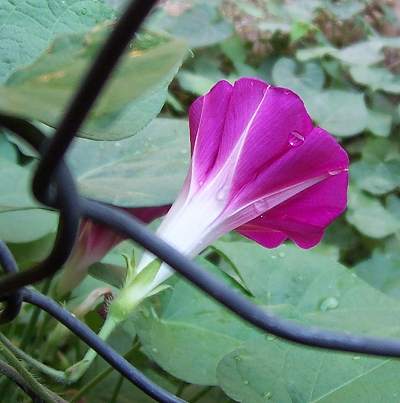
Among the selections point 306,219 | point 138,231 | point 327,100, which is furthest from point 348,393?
point 327,100

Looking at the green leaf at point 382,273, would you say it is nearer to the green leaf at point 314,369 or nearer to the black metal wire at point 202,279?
the green leaf at point 314,369

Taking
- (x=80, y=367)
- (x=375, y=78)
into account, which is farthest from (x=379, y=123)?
(x=80, y=367)

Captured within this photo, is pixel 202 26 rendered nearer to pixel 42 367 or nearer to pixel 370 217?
pixel 370 217

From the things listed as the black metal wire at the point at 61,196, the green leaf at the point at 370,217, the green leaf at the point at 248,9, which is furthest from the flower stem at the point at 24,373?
the green leaf at the point at 248,9

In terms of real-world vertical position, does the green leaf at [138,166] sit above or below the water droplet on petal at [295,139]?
below

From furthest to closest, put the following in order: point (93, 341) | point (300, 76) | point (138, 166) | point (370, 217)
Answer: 1. point (300, 76)
2. point (370, 217)
3. point (138, 166)
4. point (93, 341)

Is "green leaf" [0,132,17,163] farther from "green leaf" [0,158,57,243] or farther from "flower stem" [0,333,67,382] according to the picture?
"flower stem" [0,333,67,382]

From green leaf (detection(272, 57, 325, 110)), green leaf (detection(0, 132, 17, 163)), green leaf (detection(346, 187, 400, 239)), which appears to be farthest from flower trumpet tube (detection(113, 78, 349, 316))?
green leaf (detection(272, 57, 325, 110))
